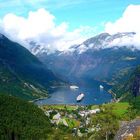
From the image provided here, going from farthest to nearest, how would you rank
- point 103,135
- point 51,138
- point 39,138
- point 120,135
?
1. point 39,138
2. point 51,138
3. point 103,135
4. point 120,135

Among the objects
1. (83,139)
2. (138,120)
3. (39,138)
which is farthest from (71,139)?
(138,120)

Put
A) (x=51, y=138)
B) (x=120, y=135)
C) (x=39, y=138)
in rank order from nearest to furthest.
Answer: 1. (x=120, y=135)
2. (x=51, y=138)
3. (x=39, y=138)

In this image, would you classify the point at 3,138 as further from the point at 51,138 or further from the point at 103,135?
the point at 103,135

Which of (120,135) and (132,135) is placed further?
(120,135)

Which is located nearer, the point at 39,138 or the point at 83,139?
the point at 83,139

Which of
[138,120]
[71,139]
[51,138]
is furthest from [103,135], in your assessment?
[138,120]

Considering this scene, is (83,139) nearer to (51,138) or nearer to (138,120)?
(51,138)

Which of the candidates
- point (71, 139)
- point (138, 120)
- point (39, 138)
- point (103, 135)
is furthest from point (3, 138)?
point (138, 120)

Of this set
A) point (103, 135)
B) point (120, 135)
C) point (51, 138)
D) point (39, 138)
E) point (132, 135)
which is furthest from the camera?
point (39, 138)

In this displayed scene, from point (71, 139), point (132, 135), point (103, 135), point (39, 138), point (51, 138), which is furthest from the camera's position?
point (39, 138)
